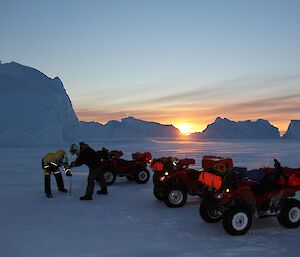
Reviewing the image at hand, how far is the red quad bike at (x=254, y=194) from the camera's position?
18.4ft

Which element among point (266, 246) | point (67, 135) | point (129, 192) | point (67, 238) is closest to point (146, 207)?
point (129, 192)

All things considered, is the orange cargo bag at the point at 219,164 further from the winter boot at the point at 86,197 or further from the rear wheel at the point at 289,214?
the winter boot at the point at 86,197

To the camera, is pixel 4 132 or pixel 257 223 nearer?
pixel 257 223

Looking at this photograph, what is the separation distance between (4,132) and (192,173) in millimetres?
41158

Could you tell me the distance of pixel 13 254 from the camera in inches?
179

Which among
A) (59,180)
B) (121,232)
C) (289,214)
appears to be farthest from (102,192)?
(289,214)

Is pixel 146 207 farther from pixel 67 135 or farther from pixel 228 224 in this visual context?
pixel 67 135

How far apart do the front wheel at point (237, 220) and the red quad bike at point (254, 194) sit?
1.2 inches

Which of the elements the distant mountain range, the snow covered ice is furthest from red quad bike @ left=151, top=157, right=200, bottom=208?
the distant mountain range

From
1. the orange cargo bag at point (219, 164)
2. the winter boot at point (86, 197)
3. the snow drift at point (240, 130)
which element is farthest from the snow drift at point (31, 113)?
the snow drift at point (240, 130)

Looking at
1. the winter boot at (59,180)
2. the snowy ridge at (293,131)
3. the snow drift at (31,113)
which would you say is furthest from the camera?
the snowy ridge at (293,131)

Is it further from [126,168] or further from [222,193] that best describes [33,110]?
[222,193]

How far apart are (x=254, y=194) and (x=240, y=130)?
143 meters

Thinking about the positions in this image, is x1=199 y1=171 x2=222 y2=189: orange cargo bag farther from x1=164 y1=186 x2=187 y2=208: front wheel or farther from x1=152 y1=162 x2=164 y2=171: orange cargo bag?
x1=152 y1=162 x2=164 y2=171: orange cargo bag
